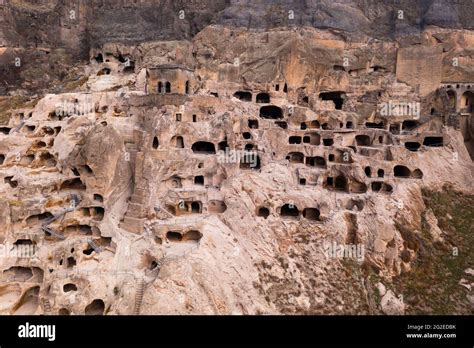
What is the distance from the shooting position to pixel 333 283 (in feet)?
83.9

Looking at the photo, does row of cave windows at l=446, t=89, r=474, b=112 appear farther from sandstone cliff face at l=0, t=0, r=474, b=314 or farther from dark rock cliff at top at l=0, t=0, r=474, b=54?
dark rock cliff at top at l=0, t=0, r=474, b=54

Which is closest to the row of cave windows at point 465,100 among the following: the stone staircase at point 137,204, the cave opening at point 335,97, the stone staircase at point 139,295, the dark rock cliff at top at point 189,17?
the cave opening at point 335,97

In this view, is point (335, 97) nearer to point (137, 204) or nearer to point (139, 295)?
point (137, 204)

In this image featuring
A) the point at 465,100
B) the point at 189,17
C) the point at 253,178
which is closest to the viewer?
the point at 253,178

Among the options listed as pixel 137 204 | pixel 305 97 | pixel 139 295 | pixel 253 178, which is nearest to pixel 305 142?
pixel 305 97

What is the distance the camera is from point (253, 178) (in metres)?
29.8

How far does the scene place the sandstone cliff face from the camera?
25141mm

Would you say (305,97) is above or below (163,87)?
below

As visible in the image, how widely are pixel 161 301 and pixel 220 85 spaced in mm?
28807

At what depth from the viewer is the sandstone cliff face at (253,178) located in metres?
25.1

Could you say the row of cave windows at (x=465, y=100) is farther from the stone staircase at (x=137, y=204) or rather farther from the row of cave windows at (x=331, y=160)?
the stone staircase at (x=137, y=204)

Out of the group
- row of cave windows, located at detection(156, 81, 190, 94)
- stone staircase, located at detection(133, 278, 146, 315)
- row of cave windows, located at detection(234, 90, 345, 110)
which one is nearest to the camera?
stone staircase, located at detection(133, 278, 146, 315)

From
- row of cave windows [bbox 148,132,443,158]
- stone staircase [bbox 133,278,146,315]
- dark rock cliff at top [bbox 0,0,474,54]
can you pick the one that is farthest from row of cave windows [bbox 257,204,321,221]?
dark rock cliff at top [bbox 0,0,474,54]

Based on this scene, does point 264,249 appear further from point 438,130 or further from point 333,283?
point 438,130
